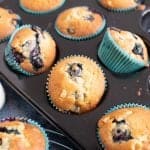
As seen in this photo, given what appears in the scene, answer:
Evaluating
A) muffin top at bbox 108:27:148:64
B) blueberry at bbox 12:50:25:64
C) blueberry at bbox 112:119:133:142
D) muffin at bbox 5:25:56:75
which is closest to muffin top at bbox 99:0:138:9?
muffin top at bbox 108:27:148:64

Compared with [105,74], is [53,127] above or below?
below

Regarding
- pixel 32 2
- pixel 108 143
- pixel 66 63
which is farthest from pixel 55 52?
pixel 108 143

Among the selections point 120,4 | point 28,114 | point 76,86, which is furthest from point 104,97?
point 120,4

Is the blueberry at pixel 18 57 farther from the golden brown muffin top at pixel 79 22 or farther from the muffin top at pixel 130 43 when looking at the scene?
the muffin top at pixel 130 43

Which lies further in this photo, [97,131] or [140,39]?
[140,39]

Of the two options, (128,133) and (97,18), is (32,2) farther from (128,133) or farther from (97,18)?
(128,133)

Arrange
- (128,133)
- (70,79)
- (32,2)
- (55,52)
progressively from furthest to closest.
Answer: (32,2) < (55,52) < (70,79) < (128,133)

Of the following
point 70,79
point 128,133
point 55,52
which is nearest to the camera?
point 128,133
